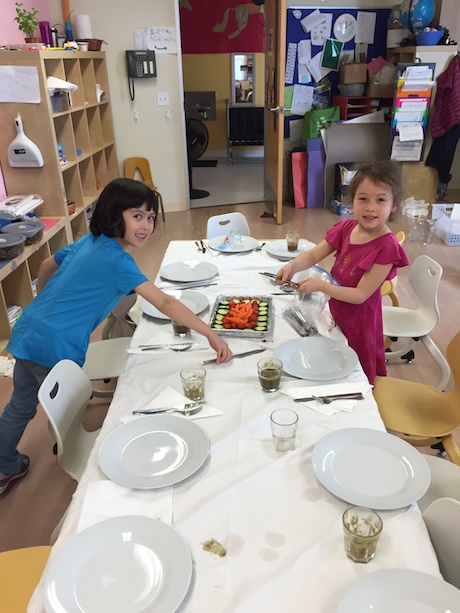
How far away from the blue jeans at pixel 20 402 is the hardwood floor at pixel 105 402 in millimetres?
235

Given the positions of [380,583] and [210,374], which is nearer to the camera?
[380,583]

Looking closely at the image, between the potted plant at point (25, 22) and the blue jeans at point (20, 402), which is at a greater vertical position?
the potted plant at point (25, 22)

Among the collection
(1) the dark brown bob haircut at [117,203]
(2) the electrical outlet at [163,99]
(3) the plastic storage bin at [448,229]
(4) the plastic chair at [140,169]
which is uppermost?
(2) the electrical outlet at [163,99]

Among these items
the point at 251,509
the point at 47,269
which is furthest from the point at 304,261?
the point at 251,509

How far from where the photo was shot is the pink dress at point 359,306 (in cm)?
187

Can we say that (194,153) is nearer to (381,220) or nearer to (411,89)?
(411,89)

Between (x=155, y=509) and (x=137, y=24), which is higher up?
(x=137, y=24)

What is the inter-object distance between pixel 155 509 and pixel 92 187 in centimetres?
423

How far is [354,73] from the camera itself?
5258mm

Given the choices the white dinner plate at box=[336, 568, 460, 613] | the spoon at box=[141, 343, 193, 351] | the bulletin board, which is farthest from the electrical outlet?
the white dinner plate at box=[336, 568, 460, 613]

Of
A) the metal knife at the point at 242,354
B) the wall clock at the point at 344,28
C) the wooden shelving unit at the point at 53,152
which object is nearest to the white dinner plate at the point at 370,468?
the metal knife at the point at 242,354

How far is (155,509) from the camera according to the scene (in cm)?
103

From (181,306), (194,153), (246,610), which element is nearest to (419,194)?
(194,153)

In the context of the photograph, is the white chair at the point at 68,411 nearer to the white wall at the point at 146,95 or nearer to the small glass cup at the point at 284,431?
the small glass cup at the point at 284,431
